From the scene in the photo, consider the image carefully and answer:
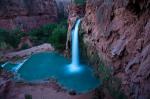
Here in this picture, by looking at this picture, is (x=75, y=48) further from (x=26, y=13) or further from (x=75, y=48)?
(x=26, y=13)

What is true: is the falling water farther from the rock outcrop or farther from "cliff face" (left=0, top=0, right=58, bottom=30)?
"cliff face" (left=0, top=0, right=58, bottom=30)

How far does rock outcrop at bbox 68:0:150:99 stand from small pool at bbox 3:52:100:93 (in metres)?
2.03

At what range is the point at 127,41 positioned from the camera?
372 inches

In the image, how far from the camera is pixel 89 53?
51.7 feet

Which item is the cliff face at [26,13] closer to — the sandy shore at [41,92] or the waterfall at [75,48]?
the waterfall at [75,48]

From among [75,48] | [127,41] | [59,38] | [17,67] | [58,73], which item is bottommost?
[17,67]

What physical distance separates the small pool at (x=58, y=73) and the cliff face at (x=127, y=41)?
2.04 m

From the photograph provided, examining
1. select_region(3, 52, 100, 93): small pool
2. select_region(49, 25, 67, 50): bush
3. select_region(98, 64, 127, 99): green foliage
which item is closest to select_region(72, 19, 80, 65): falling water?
select_region(3, 52, 100, 93): small pool

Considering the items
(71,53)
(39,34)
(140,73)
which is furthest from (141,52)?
(39,34)

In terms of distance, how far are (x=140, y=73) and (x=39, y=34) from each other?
22.0 metres

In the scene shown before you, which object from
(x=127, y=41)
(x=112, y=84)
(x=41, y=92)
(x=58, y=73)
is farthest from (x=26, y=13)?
(x=127, y=41)

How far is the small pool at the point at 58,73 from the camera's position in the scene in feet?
44.4

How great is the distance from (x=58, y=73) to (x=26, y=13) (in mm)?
17159

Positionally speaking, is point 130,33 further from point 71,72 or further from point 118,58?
point 71,72
